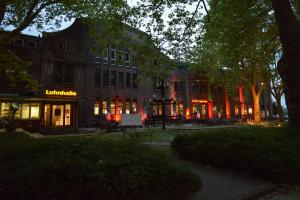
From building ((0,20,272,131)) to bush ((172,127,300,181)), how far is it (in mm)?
13068

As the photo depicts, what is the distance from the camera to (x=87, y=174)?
3.89m

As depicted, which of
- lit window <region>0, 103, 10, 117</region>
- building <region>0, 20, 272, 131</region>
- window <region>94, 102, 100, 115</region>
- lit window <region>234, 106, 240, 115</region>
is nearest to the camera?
lit window <region>0, 103, 10, 117</region>

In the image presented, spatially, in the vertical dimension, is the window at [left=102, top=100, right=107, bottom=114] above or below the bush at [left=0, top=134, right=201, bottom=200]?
above

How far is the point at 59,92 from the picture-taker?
28.8 meters

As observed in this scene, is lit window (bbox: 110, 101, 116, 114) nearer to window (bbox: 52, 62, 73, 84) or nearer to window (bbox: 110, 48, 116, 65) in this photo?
window (bbox: 110, 48, 116, 65)

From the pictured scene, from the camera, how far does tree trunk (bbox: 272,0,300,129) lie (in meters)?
9.06

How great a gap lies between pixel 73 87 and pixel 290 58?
1031 inches

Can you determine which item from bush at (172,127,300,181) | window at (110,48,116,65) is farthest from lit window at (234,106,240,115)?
bush at (172,127,300,181)

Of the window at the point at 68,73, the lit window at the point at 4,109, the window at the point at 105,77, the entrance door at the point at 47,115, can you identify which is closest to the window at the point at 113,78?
the window at the point at 105,77

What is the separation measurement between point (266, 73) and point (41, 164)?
29649 mm

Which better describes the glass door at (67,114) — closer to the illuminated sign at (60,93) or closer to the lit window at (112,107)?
the illuminated sign at (60,93)

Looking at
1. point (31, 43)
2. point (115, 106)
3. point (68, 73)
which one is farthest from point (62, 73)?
point (115, 106)

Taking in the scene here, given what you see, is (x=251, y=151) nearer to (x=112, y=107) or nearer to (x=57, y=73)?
(x=57, y=73)

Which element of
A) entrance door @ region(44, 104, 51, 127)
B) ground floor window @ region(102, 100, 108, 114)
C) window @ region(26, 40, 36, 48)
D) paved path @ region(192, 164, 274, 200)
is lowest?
paved path @ region(192, 164, 274, 200)
